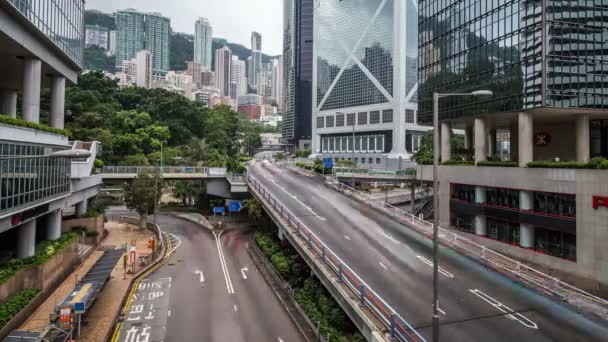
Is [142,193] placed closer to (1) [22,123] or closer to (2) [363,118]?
(1) [22,123]

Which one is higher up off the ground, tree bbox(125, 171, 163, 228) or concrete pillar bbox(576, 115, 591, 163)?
concrete pillar bbox(576, 115, 591, 163)

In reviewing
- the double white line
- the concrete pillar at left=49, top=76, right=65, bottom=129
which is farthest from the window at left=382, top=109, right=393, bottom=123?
the concrete pillar at left=49, top=76, right=65, bottom=129

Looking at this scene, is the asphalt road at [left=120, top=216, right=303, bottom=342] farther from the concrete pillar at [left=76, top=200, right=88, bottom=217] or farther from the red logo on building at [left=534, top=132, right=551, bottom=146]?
the red logo on building at [left=534, top=132, right=551, bottom=146]

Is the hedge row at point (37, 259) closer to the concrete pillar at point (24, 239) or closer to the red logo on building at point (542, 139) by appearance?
the concrete pillar at point (24, 239)

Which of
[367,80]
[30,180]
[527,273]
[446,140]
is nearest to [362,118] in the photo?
[367,80]

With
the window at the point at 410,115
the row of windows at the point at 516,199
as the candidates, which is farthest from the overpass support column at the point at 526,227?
the window at the point at 410,115
